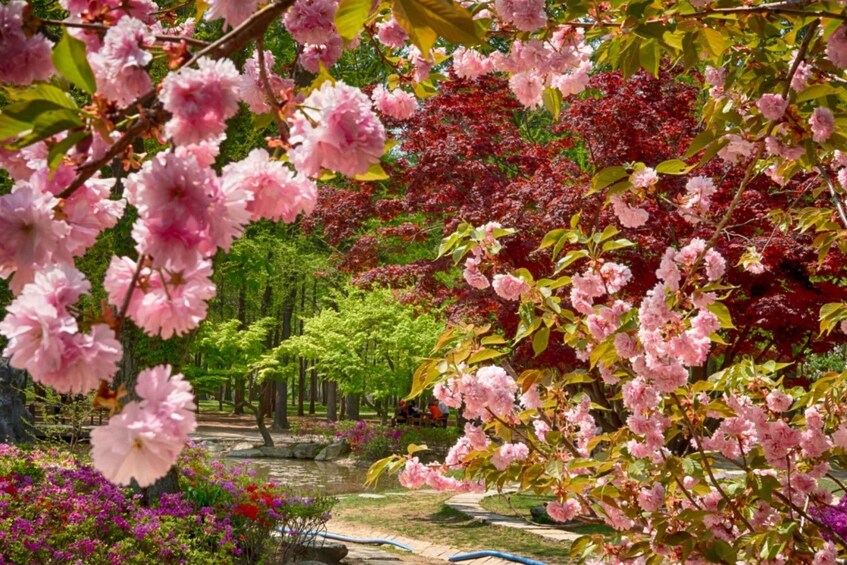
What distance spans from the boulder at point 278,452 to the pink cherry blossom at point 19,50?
50.4 ft

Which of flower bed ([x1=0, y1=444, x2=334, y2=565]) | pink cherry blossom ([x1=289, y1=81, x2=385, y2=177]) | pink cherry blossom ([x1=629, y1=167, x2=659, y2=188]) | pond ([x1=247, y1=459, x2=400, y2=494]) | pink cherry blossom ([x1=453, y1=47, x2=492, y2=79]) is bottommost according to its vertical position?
pond ([x1=247, y1=459, x2=400, y2=494])

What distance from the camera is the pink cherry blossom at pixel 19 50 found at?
99cm

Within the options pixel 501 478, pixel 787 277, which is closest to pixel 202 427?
pixel 787 277

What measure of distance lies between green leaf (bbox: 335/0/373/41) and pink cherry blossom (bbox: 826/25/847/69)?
1.30 metres

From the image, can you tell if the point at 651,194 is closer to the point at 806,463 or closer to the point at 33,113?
the point at 806,463

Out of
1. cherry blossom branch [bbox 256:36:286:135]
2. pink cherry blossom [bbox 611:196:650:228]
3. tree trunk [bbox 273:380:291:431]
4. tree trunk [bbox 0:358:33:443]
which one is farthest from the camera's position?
tree trunk [bbox 273:380:291:431]

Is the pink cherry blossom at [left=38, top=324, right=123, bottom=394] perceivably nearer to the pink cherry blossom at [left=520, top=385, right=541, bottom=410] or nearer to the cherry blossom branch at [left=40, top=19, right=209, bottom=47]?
the cherry blossom branch at [left=40, top=19, right=209, bottom=47]

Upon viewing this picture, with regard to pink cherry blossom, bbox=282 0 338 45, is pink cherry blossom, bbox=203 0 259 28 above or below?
below

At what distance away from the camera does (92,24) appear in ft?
→ 3.39

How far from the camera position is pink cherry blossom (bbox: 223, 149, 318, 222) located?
38.9 inches

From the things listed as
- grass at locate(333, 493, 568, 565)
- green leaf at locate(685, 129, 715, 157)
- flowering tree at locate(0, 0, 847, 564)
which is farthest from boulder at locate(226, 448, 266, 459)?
green leaf at locate(685, 129, 715, 157)

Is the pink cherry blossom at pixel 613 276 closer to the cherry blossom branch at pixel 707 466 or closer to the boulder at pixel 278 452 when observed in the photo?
the cherry blossom branch at pixel 707 466

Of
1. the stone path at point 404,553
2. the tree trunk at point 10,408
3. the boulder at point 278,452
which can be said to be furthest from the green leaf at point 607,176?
the boulder at point 278,452

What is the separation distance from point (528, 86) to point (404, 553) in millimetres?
5581
